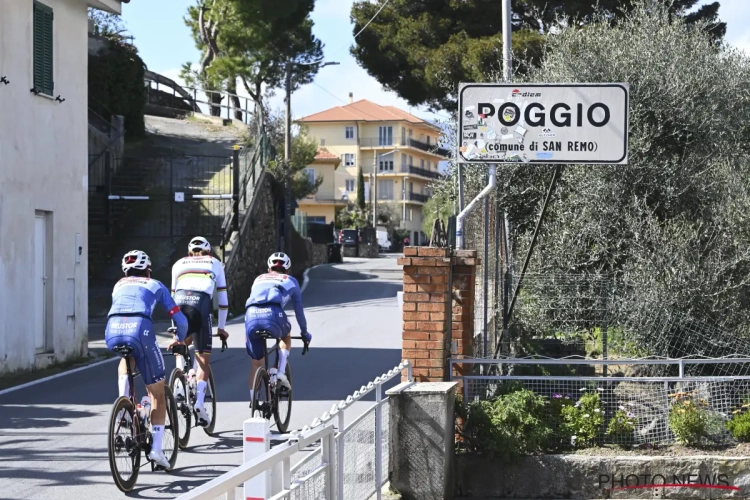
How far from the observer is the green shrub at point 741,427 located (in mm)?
8156

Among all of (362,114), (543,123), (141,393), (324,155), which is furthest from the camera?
(362,114)

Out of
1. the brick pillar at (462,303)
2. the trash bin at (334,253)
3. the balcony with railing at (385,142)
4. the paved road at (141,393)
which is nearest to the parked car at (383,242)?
the balcony with railing at (385,142)

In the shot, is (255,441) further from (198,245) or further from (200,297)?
(198,245)

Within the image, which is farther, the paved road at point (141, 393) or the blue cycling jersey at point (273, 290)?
the blue cycling jersey at point (273, 290)

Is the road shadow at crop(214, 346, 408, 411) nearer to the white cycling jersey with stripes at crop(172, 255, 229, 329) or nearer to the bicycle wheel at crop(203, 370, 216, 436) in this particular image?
the bicycle wheel at crop(203, 370, 216, 436)

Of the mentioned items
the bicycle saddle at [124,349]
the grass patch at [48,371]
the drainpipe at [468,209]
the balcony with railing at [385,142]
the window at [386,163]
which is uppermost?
the balcony with railing at [385,142]

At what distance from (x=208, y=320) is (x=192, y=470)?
183 centimetres

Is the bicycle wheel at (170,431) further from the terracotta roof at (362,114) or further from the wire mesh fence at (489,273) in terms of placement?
the terracotta roof at (362,114)

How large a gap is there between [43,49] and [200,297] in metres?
7.53

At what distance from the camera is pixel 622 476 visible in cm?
779

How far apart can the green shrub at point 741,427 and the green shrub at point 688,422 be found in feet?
0.71

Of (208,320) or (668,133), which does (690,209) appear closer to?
(668,133)

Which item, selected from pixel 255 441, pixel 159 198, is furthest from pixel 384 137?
pixel 255 441

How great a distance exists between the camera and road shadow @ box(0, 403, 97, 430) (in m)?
10.5
